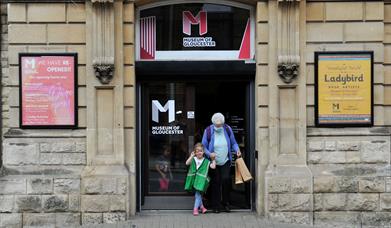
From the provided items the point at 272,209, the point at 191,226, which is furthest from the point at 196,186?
the point at 272,209

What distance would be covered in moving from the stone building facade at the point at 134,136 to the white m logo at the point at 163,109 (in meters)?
0.58

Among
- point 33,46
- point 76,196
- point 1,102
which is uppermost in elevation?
point 33,46

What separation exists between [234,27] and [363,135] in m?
2.96

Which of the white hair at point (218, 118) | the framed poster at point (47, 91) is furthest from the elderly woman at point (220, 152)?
the framed poster at point (47, 91)

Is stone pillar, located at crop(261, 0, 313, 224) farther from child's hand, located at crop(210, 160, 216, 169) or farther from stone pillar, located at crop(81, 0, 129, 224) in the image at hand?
stone pillar, located at crop(81, 0, 129, 224)

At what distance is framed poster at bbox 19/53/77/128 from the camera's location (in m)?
8.66

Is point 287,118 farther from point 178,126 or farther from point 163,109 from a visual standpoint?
point 163,109

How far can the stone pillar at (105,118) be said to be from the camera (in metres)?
8.49

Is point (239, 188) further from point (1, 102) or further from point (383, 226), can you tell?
point (1, 102)

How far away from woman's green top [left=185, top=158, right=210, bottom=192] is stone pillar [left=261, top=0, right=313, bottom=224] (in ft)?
3.47

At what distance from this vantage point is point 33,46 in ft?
28.6

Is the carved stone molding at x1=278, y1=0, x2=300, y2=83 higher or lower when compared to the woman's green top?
higher

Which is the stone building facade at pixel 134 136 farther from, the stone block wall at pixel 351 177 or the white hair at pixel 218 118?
the white hair at pixel 218 118

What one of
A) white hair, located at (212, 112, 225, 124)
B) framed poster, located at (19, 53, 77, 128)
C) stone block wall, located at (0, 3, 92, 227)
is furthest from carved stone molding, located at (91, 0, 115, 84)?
white hair, located at (212, 112, 225, 124)
